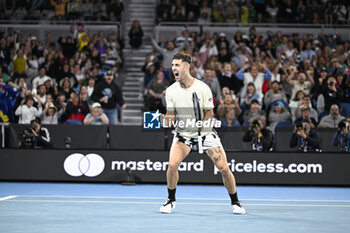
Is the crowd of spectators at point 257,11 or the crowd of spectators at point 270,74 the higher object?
the crowd of spectators at point 257,11

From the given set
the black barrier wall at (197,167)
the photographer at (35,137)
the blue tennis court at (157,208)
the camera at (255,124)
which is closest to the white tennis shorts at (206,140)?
the blue tennis court at (157,208)

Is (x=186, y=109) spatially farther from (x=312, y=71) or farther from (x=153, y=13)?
(x=153, y=13)

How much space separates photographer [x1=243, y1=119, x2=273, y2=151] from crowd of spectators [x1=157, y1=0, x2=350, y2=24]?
Answer: 943 cm

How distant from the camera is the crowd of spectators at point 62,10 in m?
24.1

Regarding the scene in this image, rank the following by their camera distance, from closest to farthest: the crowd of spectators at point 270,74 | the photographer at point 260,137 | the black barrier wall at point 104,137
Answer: the photographer at point 260,137 → the black barrier wall at point 104,137 → the crowd of spectators at point 270,74

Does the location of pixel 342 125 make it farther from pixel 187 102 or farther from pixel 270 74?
pixel 187 102

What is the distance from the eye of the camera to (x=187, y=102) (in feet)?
31.1

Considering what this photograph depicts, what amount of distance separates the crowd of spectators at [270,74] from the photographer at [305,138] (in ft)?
0.25

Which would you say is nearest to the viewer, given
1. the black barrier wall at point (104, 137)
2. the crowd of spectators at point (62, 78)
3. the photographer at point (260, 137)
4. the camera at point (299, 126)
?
the camera at point (299, 126)

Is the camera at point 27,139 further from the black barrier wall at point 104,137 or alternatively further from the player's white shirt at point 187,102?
the player's white shirt at point 187,102

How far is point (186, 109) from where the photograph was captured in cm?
949

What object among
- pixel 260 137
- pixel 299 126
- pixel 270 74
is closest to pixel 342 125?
pixel 299 126

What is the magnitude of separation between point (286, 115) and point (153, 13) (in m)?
10.3

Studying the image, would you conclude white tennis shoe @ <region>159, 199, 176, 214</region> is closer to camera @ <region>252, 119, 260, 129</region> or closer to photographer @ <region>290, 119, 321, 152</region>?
camera @ <region>252, 119, 260, 129</region>
